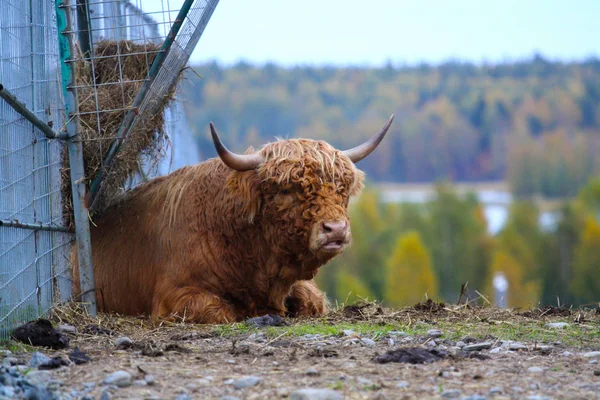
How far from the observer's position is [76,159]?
711 cm

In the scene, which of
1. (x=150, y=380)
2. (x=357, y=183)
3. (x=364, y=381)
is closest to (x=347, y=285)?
(x=357, y=183)

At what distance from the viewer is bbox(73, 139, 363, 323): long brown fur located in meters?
7.39

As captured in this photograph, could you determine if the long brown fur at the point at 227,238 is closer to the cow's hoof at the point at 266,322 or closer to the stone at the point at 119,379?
the cow's hoof at the point at 266,322

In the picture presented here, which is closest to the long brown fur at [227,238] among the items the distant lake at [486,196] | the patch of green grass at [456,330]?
the patch of green grass at [456,330]

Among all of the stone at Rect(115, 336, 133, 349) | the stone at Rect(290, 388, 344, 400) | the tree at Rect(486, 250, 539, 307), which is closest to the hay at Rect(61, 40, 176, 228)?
the stone at Rect(115, 336, 133, 349)

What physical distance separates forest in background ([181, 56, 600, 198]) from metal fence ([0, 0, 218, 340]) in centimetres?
9443

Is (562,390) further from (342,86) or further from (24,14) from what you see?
(342,86)

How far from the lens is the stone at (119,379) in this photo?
4318 millimetres

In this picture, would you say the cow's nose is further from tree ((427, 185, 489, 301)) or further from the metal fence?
tree ((427, 185, 489, 301))

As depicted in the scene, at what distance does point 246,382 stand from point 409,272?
7478 centimetres

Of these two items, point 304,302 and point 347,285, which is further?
point 347,285

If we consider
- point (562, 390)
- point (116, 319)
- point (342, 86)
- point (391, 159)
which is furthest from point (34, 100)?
point (342, 86)

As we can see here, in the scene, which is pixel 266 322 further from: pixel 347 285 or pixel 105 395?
pixel 347 285

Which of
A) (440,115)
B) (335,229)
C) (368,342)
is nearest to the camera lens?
(368,342)
